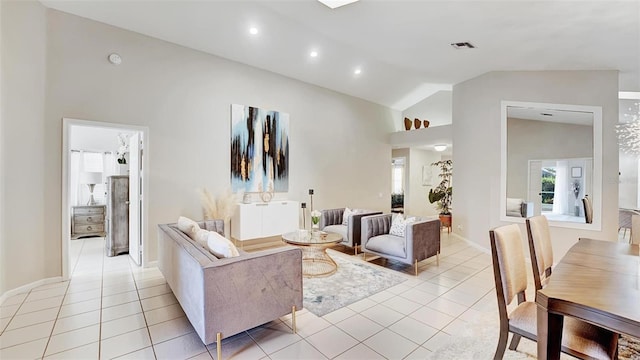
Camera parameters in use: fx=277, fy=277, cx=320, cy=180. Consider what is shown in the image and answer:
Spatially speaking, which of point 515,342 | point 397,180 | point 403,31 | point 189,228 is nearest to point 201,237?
point 189,228

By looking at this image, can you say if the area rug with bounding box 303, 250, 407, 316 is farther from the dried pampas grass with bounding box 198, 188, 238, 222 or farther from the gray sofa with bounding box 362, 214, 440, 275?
the dried pampas grass with bounding box 198, 188, 238, 222

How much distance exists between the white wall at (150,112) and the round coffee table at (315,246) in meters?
1.70

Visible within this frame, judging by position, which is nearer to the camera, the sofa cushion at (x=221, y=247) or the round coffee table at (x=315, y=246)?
the sofa cushion at (x=221, y=247)

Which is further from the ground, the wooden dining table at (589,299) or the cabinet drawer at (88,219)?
the wooden dining table at (589,299)

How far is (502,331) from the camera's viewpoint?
6.15 ft

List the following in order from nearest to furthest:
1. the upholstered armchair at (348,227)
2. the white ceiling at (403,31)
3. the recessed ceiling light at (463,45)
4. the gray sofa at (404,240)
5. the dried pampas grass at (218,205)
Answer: the white ceiling at (403,31) → the gray sofa at (404,240) → the recessed ceiling light at (463,45) → the dried pampas grass at (218,205) → the upholstered armchair at (348,227)

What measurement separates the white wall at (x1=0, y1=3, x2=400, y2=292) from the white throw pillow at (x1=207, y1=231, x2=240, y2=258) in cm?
224

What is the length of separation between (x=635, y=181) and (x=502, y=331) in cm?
766

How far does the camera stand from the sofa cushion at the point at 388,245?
3.89 metres

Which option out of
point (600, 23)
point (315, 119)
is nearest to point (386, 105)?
point (315, 119)

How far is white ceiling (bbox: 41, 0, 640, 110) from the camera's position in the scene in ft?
10.4

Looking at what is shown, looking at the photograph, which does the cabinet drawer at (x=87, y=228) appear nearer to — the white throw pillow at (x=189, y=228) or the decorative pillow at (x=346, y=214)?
the white throw pillow at (x=189, y=228)

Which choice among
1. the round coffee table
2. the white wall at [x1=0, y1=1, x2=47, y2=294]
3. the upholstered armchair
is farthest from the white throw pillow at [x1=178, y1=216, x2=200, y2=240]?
the upholstered armchair

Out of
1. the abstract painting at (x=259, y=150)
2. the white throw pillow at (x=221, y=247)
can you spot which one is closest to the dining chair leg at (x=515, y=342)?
the white throw pillow at (x=221, y=247)
